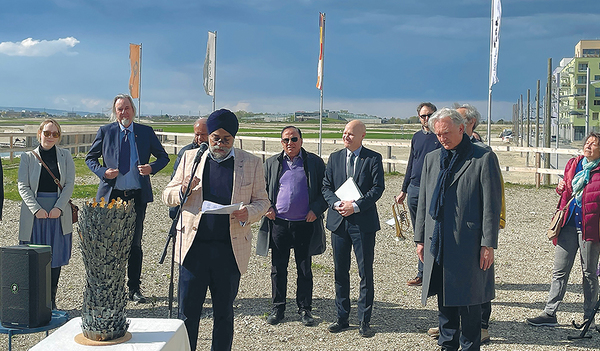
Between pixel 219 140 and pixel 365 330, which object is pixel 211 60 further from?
pixel 219 140

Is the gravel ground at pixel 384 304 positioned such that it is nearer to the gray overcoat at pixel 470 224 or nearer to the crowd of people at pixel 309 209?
the crowd of people at pixel 309 209

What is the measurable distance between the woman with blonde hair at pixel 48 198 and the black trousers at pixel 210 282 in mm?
2224

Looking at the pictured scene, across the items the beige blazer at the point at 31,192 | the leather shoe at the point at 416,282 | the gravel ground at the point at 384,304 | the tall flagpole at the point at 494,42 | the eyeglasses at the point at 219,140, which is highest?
the tall flagpole at the point at 494,42

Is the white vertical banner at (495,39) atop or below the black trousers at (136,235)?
atop

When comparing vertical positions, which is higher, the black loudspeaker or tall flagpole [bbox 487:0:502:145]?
tall flagpole [bbox 487:0:502:145]

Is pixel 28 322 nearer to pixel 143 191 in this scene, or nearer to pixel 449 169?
pixel 143 191

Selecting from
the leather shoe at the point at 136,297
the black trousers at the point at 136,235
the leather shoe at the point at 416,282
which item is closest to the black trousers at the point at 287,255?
the black trousers at the point at 136,235

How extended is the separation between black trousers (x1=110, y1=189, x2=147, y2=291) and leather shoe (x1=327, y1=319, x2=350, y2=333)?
2249 millimetres

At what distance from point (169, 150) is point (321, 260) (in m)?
22.1

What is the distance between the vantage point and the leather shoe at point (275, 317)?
5.76 meters

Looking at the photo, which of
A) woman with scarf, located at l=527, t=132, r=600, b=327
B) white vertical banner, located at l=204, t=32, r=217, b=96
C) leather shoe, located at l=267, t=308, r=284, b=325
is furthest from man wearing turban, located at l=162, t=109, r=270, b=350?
white vertical banner, located at l=204, t=32, r=217, b=96

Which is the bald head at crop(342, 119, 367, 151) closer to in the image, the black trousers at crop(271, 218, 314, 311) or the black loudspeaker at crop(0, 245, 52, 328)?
the black trousers at crop(271, 218, 314, 311)

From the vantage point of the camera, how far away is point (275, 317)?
5.77m

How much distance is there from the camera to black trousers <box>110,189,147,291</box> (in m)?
5.94
